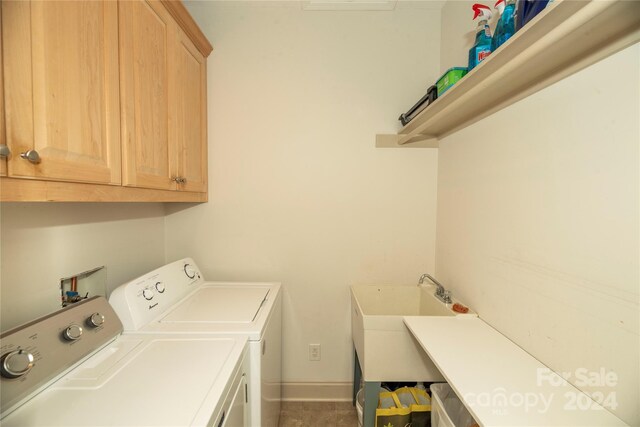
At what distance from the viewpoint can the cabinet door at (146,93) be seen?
1.01m

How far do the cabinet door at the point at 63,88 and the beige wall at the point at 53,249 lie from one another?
36 centimetres

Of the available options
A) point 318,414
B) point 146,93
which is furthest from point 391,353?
point 146,93

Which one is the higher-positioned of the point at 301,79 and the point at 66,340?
the point at 301,79

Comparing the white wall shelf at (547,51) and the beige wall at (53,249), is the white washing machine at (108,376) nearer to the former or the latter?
→ the beige wall at (53,249)

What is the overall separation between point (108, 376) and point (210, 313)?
1.61 feet

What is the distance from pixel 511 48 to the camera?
796mm

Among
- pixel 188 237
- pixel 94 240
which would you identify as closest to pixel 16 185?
pixel 94 240

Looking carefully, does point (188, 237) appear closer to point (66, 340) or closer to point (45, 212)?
point (45, 212)

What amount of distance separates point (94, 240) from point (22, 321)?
42 centimetres

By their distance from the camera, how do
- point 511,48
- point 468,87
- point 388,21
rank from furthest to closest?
point 388,21 < point 468,87 < point 511,48

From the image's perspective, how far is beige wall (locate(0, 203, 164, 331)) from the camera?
0.90 metres

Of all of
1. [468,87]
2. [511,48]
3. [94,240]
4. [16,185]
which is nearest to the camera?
[16,185]

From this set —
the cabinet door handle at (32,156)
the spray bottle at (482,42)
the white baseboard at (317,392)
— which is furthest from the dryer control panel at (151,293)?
the spray bottle at (482,42)

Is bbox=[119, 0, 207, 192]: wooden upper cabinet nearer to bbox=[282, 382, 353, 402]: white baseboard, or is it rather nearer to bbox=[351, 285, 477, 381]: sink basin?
bbox=[351, 285, 477, 381]: sink basin
